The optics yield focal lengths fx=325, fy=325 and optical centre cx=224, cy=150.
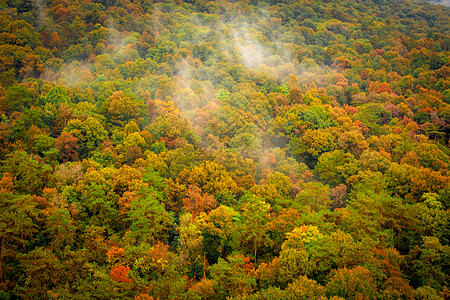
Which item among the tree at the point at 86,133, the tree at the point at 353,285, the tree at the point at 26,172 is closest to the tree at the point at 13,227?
the tree at the point at 26,172

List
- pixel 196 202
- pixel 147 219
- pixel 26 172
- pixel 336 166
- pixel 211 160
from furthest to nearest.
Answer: pixel 336 166
pixel 211 160
pixel 196 202
pixel 26 172
pixel 147 219

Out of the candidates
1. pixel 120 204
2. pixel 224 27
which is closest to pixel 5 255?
pixel 120 204

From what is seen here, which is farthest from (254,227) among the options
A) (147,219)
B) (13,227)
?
(13,227)

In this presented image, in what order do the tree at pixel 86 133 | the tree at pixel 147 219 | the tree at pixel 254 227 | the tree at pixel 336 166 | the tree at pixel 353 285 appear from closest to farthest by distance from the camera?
the tree at pixel 353 285, the tree at pixel 254 227, the tree at pixel 147 219, the tree at pixel 86 133, the tree at pixel 336 166

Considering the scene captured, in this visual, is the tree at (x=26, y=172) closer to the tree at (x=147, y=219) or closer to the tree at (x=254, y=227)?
the tree at (x=147, y=219)

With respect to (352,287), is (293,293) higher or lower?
lower

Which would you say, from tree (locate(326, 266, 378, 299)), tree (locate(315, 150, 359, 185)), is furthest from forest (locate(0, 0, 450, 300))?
tree (locate(315, 150, 359, 185))

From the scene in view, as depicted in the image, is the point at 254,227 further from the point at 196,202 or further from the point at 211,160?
the point at 211,160

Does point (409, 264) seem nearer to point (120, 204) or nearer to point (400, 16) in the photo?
point (120, 204)
